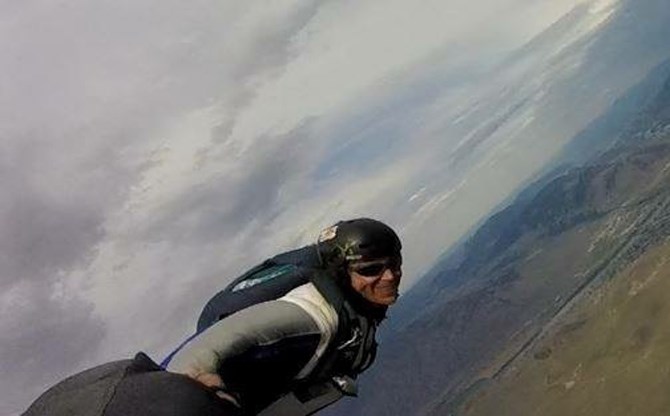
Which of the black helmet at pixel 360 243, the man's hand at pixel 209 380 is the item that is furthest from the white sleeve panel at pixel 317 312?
the man's hand at pixel 209 380

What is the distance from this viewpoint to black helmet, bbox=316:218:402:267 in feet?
21.6

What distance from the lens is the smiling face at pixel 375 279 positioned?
6632mm

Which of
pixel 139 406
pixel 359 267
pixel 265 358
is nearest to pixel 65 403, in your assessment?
pixel 139 406

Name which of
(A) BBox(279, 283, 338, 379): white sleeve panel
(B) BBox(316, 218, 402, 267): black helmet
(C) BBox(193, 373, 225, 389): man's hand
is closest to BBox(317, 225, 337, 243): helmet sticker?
(B) BBox(316, 218, 402, 267): black helmet

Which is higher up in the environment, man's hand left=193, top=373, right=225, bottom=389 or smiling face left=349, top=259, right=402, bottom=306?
man's hand left=193, top=373, right=225, bottom=389

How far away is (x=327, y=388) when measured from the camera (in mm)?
6098

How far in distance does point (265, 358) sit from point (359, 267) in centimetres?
141

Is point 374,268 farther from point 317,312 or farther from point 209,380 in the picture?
point 209,380

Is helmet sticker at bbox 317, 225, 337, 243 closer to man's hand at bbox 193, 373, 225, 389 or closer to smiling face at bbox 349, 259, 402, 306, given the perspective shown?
smiling face at bbox 349, 259, 402, 306

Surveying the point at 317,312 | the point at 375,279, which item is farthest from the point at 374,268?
the point at 317,312

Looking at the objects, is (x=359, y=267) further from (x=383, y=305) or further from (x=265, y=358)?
(x=265, y=358)

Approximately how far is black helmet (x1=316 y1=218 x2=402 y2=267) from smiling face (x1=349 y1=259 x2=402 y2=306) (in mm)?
70

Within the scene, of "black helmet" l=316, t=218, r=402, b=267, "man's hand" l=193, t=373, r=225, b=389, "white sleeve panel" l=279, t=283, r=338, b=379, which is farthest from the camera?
"black helmet" l=316, t=218, r=402, b=267

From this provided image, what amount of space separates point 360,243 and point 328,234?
44cm
